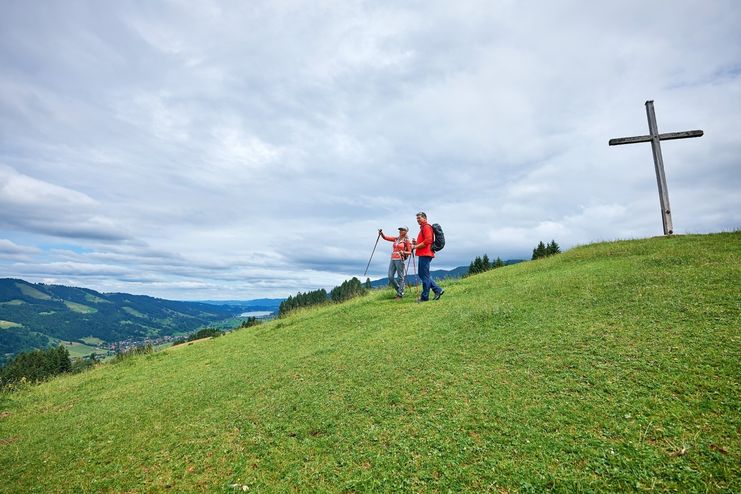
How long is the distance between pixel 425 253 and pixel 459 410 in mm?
9503

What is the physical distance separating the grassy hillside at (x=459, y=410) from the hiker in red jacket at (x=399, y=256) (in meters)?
6.03

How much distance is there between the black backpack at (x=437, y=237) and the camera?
49.0ft

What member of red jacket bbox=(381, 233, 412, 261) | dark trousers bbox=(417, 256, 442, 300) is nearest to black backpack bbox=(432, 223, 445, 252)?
dark trousers bbox=(417, 256, 442, 300)

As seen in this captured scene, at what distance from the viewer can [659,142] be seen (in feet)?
56.5

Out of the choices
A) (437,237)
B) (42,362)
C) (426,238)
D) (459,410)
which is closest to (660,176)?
(437,237)

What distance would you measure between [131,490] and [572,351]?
26.0 feet

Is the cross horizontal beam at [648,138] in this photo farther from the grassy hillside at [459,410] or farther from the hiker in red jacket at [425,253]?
the hiker in red jacket at [425,253]

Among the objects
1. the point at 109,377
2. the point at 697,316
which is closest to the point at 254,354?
the point at 109,377

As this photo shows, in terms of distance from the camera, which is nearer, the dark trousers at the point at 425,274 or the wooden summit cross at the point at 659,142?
the dark trousers at the point at 425,274

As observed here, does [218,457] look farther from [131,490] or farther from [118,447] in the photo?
[118,447]

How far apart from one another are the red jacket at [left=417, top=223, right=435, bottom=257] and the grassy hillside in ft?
12.5

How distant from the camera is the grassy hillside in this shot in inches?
175

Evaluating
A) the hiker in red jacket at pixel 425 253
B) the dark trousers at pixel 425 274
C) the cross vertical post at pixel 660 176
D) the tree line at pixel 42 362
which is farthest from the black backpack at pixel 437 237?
the tree line at pixel 42 362

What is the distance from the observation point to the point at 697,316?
24.6ft
